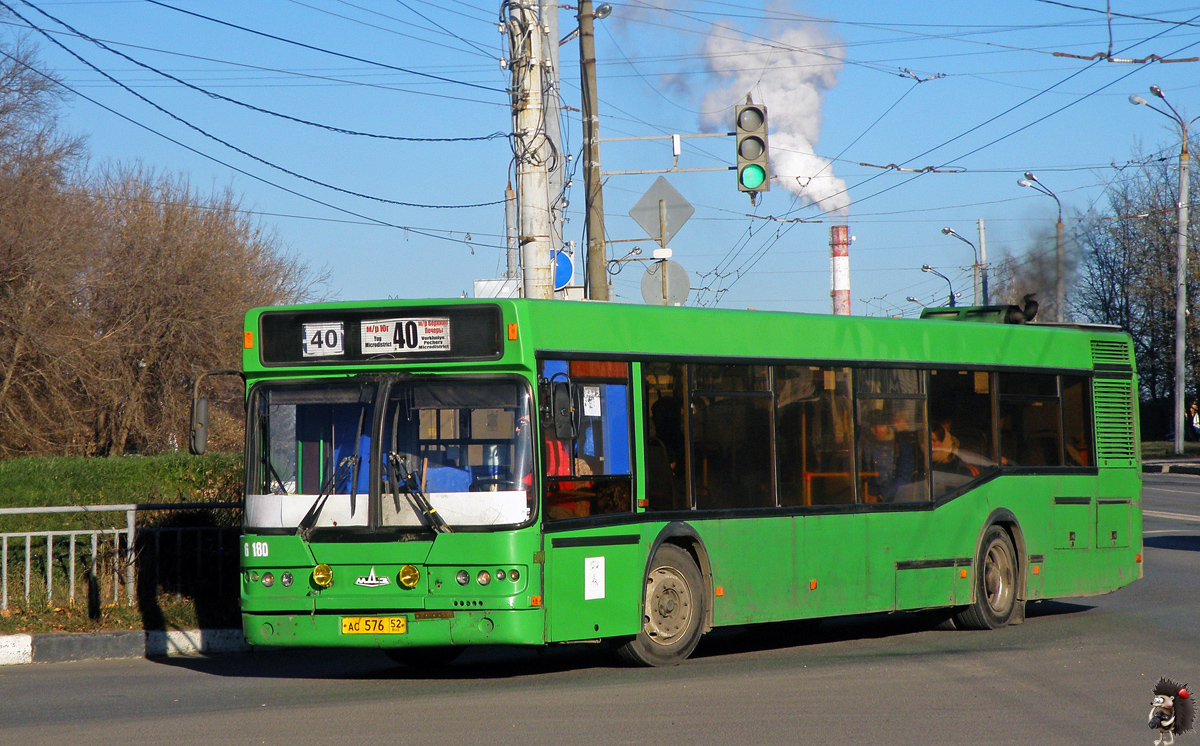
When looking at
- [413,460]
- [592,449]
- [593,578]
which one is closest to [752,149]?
[592,449]

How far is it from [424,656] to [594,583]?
6.08 ft

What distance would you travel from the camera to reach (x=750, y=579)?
1027 centimetres

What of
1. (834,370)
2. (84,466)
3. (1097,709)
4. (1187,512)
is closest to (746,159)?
(834,370)

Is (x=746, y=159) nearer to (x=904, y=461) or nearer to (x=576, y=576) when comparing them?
(x=904, y=461)

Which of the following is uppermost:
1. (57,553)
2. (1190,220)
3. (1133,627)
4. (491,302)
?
(1190,220)

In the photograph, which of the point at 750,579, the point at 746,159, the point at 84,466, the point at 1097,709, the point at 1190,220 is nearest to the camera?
the point at 1097,709

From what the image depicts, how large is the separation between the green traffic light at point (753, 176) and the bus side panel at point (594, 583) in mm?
7825

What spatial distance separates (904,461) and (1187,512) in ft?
55.8

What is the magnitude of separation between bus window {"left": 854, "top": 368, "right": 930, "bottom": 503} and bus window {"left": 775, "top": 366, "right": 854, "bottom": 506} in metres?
0.19

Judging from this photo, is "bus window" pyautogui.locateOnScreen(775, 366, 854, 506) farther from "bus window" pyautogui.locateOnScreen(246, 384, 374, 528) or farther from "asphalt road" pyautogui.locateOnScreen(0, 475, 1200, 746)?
"bus window" pyautogui.locateOnScreen(246, 384, 374, 528)

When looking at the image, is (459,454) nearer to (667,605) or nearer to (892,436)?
(667,605)

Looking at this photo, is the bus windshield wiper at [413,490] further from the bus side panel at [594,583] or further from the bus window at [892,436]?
the bus window at [892,436]

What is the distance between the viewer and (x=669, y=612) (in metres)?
9.77

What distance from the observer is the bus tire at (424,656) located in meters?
10.2
